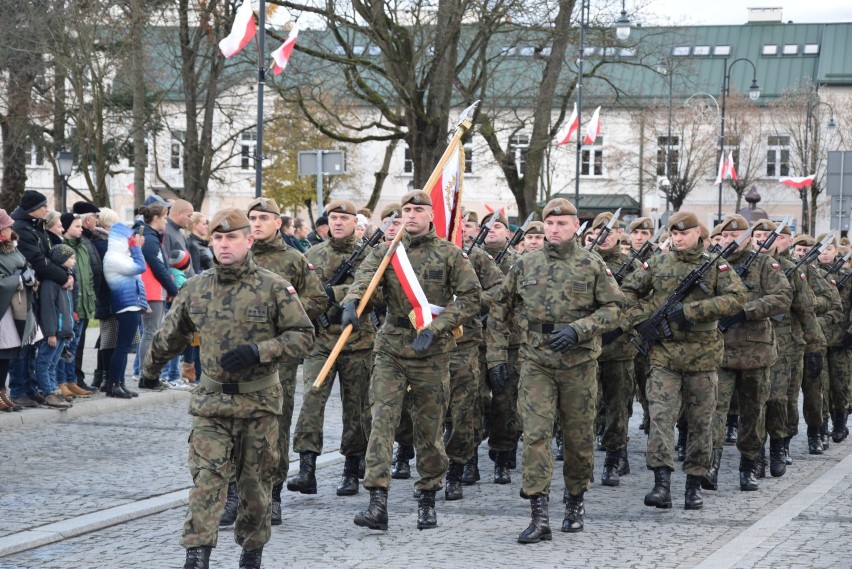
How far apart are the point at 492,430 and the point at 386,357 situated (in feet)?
8.00

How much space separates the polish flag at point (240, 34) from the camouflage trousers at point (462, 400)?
9.46 metres

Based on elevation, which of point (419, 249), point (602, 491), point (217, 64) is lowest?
point (602, 491)

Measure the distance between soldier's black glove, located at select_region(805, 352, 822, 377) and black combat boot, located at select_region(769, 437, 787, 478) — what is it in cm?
A: 153

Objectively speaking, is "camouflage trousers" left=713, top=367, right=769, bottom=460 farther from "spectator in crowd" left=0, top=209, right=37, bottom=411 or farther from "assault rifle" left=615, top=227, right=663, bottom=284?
"spectator in crowd" left=0, top=209, right=37, bottom=411

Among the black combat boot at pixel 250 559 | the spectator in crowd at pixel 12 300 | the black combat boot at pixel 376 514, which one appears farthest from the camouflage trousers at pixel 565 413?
the spectator in crowd at pixel 12 300

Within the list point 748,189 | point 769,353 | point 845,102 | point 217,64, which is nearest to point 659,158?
point 748,189

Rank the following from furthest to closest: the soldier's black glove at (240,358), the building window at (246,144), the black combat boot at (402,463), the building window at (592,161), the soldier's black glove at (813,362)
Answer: the building window at (592,161)
the building window at (246,144)
the soldier's black glove at (813,362)
the black combat boot at (402,463)
the soldier's black glove at (240,358)

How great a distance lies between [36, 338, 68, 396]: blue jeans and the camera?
13.0m

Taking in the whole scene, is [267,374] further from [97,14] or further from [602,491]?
[97,14]

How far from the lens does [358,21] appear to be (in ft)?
85.5

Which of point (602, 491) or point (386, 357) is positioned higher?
point (386, 357)

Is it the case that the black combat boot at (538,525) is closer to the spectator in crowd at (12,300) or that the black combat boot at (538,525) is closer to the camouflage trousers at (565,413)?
the camouflage trousers at (565,413)

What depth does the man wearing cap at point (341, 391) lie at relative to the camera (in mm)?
9617

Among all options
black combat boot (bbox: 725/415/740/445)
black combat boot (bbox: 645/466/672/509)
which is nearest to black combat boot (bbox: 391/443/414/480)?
black combat boot (bbox: 645/466/672/509)
